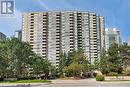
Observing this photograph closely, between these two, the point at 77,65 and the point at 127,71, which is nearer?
the point at 127,71

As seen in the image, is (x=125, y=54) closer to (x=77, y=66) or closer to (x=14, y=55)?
(x=77, y=66)

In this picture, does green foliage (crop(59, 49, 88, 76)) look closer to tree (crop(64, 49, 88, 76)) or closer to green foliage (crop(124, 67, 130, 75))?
tree (crop(64, 49, 88, 76))

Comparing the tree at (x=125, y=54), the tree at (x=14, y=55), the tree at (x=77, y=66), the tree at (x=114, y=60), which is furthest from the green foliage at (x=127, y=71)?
the tree at (x=14, y=55)

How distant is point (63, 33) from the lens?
5768 inches

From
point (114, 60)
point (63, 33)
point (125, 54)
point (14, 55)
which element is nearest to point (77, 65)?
point (114, 60)

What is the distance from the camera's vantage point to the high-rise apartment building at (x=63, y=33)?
478ft

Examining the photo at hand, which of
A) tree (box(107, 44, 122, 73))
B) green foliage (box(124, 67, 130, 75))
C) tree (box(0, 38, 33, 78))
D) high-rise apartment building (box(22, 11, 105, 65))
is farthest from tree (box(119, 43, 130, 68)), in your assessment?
high-rise apartment building (box(22, 11, 105, 65))

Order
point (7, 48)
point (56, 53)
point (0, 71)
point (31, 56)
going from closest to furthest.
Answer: point (0, 71), point (7, 48), point (31, 56), point (56, 53)

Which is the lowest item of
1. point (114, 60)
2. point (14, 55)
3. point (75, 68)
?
point (75, 68)

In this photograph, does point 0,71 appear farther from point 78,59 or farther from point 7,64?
point 78,59

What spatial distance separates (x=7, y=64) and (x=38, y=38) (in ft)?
269

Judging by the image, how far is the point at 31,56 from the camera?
79188 millimetres

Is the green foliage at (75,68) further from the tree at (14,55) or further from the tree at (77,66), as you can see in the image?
the tree at (14,55)

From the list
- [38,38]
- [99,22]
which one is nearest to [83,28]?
[99,22]
